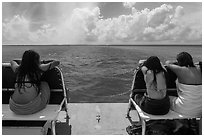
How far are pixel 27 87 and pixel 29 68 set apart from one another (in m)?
0.24

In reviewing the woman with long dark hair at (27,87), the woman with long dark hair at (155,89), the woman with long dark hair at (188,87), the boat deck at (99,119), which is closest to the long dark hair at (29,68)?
the woman with long dark hair at (27,87)

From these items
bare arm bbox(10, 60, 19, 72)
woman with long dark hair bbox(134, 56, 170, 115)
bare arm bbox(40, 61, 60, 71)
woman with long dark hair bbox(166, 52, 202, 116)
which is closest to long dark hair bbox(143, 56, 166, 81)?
woman with long dark hair bbox(134, 56, 170, 115)

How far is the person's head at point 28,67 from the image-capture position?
10.6 feet

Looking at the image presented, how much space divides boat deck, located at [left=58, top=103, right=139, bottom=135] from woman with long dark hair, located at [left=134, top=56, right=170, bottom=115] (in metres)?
0.64

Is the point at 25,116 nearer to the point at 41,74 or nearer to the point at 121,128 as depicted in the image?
the point at 41,74

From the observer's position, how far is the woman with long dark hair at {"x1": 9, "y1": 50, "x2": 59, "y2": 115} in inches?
127

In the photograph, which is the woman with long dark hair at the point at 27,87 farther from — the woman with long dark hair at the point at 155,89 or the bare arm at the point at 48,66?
the woman with long dark hair at the point at 155,89

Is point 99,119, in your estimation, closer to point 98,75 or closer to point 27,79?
point 27,79

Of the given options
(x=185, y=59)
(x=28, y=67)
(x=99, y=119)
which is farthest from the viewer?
(x=99, y=119)

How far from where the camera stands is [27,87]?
3.26 meters

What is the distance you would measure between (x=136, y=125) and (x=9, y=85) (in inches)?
75.7

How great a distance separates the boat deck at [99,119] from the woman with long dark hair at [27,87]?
0.78 metres

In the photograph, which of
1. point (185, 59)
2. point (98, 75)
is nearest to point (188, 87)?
point (185, 59)

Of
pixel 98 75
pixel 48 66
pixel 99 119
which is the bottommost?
pixel 98 75
